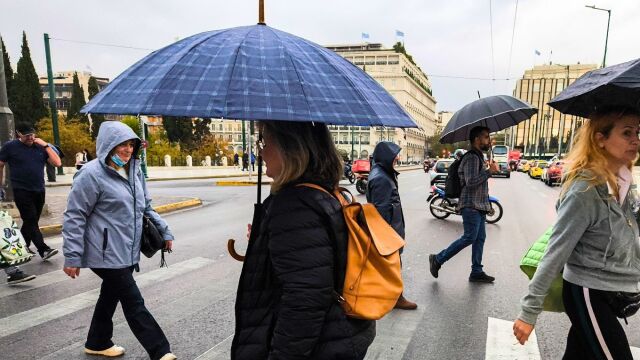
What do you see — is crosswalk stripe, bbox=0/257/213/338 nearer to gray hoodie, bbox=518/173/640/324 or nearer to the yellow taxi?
gray hoodie, bbox=518/173/640/324

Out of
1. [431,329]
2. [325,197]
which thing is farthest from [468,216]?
[325,197]

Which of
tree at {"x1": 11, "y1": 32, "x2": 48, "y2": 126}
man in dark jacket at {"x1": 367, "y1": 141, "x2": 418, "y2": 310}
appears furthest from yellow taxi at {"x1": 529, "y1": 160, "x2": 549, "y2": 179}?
tree at {"x1": 11, "y1": 32, "x2": 48, "y2": 126}

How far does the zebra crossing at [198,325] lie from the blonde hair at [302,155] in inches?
88.0

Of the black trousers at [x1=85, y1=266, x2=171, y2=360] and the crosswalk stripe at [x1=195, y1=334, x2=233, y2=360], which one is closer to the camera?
the black trousers at [x1=85, y1=266, x2=171, y2=360]

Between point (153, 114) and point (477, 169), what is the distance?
4237 mm

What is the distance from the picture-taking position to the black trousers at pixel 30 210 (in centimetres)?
574

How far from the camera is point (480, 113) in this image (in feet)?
17.1

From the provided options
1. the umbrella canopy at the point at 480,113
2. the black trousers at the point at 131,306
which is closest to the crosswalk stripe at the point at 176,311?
the black trousers at the point at 131,306

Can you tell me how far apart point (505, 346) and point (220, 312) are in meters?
2.70

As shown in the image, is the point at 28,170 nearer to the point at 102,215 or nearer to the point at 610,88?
the point at 102,215

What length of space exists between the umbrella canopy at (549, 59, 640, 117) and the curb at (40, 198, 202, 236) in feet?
29.3

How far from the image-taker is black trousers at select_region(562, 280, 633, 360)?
1935 mm

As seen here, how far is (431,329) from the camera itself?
386 centimetres

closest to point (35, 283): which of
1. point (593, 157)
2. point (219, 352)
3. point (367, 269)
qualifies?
point (219, 352)
